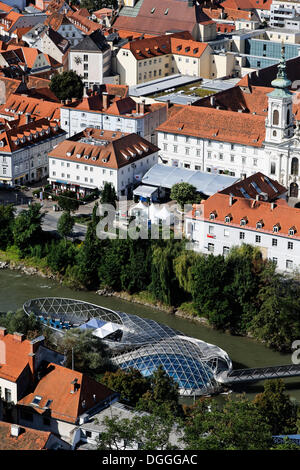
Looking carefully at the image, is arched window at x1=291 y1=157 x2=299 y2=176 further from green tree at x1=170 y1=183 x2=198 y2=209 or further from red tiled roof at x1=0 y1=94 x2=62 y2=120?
red tiled roof at x1=0 y1=94 x2=62 y2=120

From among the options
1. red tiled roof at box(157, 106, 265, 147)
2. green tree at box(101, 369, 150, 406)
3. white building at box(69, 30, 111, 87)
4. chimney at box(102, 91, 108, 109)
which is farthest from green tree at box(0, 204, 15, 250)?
white building at box(69, 30, 111, 87)

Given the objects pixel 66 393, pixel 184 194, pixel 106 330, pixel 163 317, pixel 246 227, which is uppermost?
pixel 246 227

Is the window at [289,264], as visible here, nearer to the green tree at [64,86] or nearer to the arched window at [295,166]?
the arched window at [295,166]

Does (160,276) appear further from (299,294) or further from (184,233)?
(299,294)

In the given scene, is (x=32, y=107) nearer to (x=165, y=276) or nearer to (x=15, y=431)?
(x=165, y=276)

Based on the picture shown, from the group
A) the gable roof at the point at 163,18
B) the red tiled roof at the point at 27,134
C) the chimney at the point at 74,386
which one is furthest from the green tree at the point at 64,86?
the chimney at the point at 74,386

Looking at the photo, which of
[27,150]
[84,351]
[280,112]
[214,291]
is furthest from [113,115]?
[84,351]
